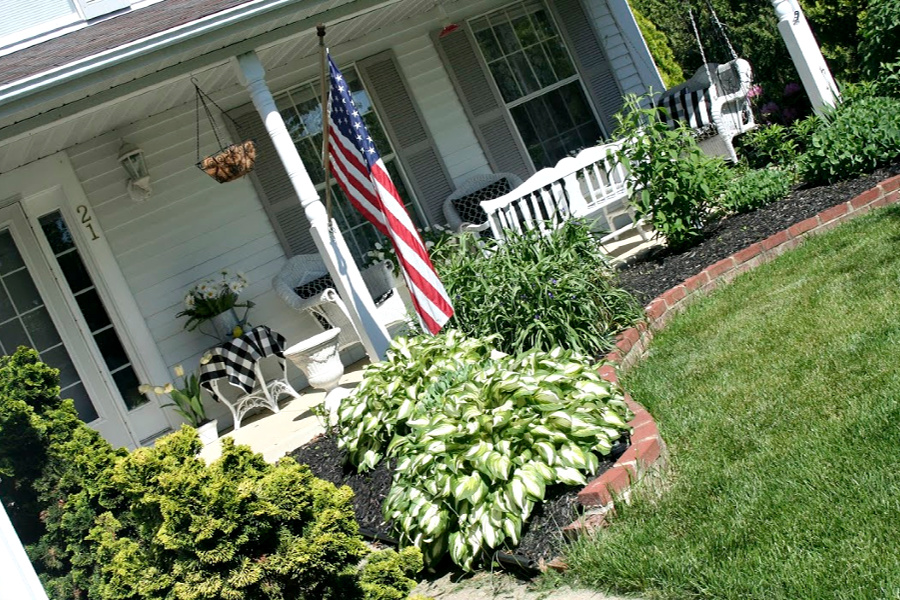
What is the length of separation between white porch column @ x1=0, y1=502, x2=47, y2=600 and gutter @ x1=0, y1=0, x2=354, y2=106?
474 centimetres

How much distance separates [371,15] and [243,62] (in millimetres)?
2107

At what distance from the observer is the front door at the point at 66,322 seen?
9.02 meters

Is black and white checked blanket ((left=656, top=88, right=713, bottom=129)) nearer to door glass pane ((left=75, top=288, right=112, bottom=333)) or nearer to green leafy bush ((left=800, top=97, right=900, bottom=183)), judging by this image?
green leafy bush ((left=800, top=97, right=900, bottom=183))

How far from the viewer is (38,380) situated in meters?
5.15

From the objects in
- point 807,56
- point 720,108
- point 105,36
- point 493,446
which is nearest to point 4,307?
point 105,36

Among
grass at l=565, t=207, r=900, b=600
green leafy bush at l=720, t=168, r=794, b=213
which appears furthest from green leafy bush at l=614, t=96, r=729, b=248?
grass at l=565, t=207, r=900, b=600

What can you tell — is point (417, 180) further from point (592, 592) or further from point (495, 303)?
point (592, 592)

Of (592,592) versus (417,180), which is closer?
(592,592)

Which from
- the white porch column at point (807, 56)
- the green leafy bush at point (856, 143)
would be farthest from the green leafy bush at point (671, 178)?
the white porch column at point (807, 56)

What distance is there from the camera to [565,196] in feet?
28.0

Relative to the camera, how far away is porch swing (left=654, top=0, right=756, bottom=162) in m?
9.87

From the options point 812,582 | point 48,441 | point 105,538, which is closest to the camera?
point 812,582

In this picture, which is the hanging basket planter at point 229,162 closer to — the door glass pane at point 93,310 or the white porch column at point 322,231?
the white porch column at point 322,231

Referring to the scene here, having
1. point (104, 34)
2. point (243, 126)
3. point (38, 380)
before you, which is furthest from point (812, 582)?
point (243, 126)
